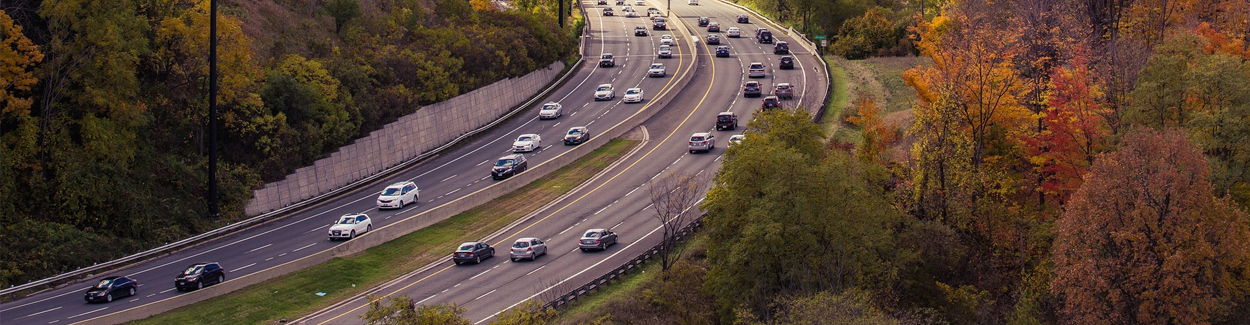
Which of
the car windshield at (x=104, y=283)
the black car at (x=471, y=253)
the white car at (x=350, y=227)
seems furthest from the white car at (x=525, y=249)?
the car windshield at (x=104, y=283)

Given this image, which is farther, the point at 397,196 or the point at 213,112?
the point at 397,196

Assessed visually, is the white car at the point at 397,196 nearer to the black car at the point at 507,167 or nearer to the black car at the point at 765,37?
the black car at the point at 507,167

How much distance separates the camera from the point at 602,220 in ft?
237

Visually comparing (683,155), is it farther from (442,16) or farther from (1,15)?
(1,15)

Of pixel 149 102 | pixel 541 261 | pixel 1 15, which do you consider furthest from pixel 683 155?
pixel 1 15

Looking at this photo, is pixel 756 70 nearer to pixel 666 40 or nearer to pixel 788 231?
pixel 666 40

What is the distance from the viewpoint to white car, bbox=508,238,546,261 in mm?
64125

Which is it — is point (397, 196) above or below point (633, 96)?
below

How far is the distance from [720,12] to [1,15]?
387 feet

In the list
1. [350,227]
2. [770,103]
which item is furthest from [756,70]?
[350,227]

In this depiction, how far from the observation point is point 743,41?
448 feet

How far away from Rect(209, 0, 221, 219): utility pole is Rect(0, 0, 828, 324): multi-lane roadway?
8.50 ft

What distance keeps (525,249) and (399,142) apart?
22.4 metres

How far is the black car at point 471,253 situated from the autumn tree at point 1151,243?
29.9m
